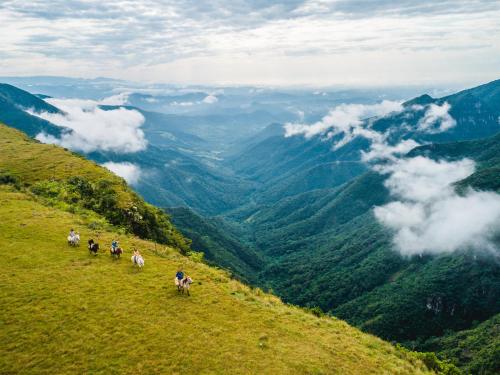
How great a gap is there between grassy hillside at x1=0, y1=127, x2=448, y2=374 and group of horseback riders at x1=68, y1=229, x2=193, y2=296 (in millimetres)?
845

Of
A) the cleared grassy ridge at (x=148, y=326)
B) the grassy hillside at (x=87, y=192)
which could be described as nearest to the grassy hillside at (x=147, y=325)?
the cleared grassy ridge at (x=148, y=326)

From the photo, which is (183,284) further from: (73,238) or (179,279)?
(73,238)

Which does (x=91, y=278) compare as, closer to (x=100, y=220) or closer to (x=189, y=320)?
(x=189, y=320)

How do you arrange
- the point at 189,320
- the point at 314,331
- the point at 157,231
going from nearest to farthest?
the point at 189,320 → the point at 314,331 → the point at 157,231

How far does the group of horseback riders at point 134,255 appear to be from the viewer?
3766cm

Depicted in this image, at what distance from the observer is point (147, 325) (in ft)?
104

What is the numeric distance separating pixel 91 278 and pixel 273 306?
1952 centimetres

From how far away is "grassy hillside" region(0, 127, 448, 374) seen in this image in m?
28.0

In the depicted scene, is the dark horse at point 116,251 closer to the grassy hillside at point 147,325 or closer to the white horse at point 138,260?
the grassy hillside at point 147,325

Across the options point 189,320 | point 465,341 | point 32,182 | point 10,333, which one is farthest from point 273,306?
point 465,341

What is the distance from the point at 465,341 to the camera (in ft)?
644

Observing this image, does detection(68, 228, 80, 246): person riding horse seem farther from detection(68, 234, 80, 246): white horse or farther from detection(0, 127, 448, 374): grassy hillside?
detection(0, 127, 448, 374): grassy hillside

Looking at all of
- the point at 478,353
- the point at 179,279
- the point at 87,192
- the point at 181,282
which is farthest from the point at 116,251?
the point at 478,353

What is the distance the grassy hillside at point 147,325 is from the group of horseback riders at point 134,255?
845 mm
